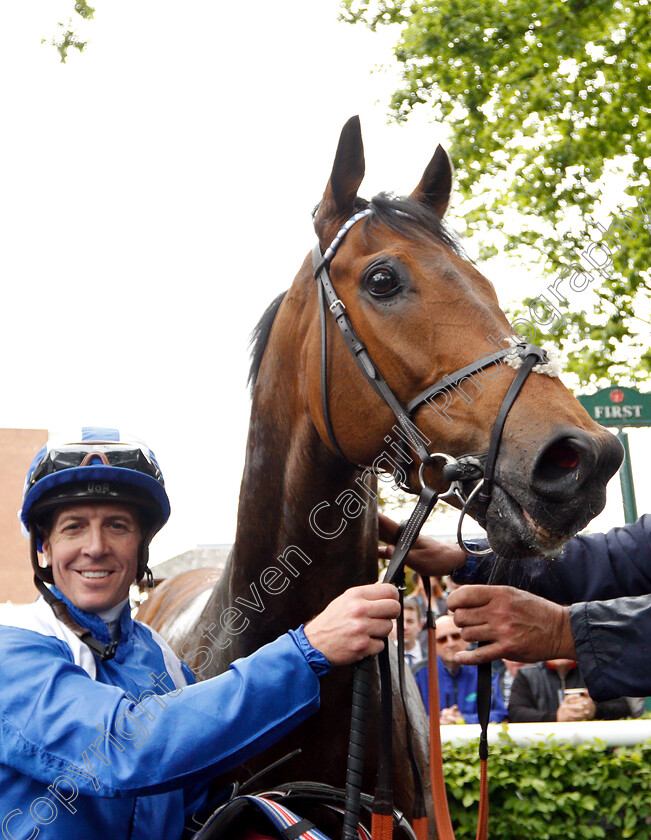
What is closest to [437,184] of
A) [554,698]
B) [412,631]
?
[554,698]

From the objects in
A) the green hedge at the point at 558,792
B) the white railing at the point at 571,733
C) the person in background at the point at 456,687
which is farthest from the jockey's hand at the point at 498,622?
the person in background at the point at 456,687

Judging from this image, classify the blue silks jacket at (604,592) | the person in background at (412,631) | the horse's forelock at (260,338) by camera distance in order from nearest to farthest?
the blue silks jacket at (604,592) < the horse's forelock at (260,338) < the person in background at (412,631)

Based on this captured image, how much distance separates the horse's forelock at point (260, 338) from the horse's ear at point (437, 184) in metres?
0.56

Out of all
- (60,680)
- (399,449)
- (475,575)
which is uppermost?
(399,449)

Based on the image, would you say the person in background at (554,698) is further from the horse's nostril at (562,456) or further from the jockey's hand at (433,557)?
the horse's nostril at (562,456)

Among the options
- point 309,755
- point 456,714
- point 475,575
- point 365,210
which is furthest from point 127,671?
point 456,714

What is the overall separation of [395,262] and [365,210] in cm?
30

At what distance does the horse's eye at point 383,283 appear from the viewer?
2.24m

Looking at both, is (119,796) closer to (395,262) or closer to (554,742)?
(395,262)

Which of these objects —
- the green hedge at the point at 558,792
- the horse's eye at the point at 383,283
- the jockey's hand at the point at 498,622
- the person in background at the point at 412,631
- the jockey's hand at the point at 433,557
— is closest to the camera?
the jockey's hand at the point at 498,622

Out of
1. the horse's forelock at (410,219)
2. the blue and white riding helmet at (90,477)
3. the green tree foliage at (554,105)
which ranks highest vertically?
the green tree foliage at (554,105)

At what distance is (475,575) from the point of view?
268 centimetres

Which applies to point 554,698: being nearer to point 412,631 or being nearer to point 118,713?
point 412,631

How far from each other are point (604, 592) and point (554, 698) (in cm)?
238
